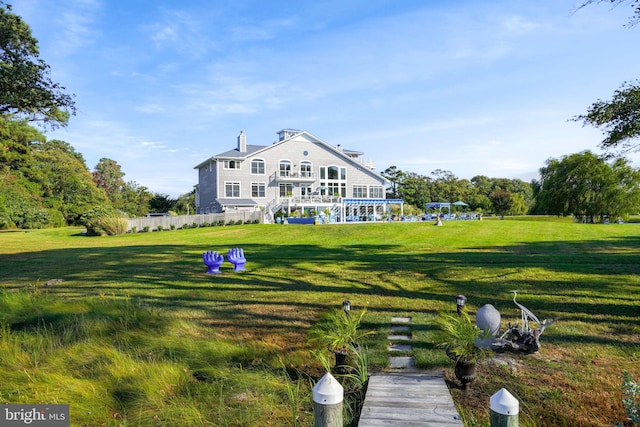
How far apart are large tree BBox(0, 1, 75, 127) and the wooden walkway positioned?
42.9 feet

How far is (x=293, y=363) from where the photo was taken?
15.9 feet

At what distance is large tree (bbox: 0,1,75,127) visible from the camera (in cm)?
1121

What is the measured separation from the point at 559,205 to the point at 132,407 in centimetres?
4606

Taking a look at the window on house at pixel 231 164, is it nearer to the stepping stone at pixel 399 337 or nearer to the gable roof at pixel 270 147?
the gable roof at pixel 270 147

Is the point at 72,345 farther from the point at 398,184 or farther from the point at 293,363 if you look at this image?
the point at 398,184

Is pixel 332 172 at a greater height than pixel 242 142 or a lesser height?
lesser

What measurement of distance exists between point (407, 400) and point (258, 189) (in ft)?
121

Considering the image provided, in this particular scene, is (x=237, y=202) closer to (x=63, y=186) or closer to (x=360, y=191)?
(x=360, y=191)

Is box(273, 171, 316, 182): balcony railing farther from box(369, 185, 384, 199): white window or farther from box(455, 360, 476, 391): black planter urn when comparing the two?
box(455, 360, 476, 391): black planter urn

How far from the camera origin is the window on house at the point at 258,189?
3944 centimetres

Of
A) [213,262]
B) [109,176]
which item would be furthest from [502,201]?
[109,176]

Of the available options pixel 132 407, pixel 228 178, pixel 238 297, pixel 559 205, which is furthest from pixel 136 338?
pixel 559 205

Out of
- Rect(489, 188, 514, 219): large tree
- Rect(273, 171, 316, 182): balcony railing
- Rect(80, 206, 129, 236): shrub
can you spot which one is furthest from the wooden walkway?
Rect(489, 188, 514, 219): large tree

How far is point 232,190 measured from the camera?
3838 centimetres
